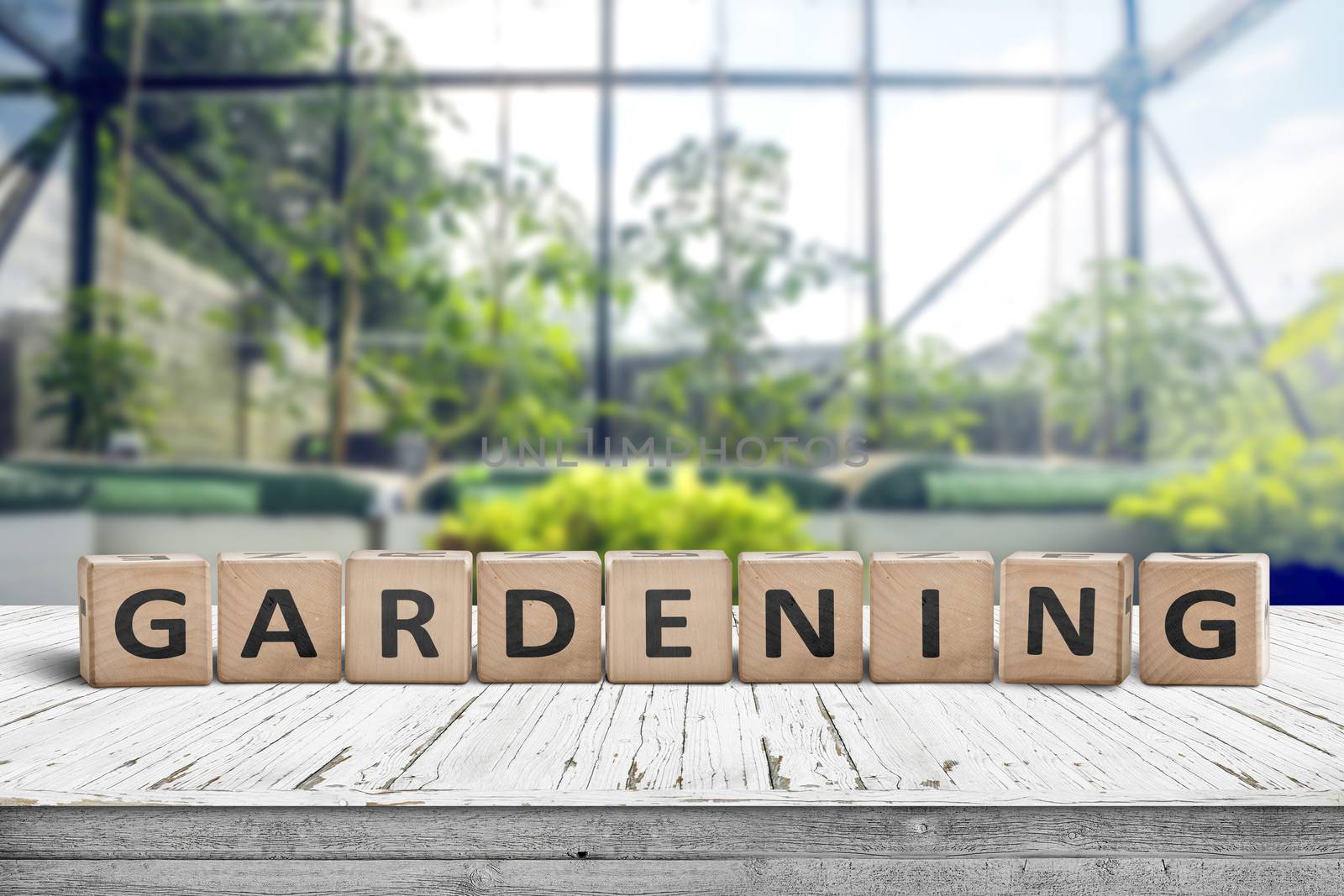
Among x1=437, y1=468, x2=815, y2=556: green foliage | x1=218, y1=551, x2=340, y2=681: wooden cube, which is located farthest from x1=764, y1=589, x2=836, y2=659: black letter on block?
x1=437, y1=468, x2=815, y2=556: green foliage

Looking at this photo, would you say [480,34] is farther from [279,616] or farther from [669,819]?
[669,819]

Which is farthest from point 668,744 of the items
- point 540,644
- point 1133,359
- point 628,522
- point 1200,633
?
point 1133,359

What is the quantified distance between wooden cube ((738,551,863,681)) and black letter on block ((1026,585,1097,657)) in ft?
0.48

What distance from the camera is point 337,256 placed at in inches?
100

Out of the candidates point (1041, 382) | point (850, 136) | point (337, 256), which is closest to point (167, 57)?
point (337, 256)

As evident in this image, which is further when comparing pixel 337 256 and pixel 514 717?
pixel 337 256

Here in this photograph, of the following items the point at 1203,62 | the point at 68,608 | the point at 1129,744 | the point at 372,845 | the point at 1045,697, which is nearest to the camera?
the point at 372,845

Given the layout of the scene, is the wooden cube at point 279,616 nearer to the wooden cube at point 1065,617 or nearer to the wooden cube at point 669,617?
the wooden cube at point 669,617

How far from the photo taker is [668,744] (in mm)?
643

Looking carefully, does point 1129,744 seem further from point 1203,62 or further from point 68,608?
point 1203,62

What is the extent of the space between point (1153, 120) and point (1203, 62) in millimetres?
180

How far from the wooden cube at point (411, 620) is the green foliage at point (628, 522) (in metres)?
1.11

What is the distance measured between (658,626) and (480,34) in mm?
2191

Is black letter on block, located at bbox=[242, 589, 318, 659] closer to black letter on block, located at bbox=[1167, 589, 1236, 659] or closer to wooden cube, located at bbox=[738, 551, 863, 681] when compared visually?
wooden cube, located at bbox=[738, 551, 863, 681]
